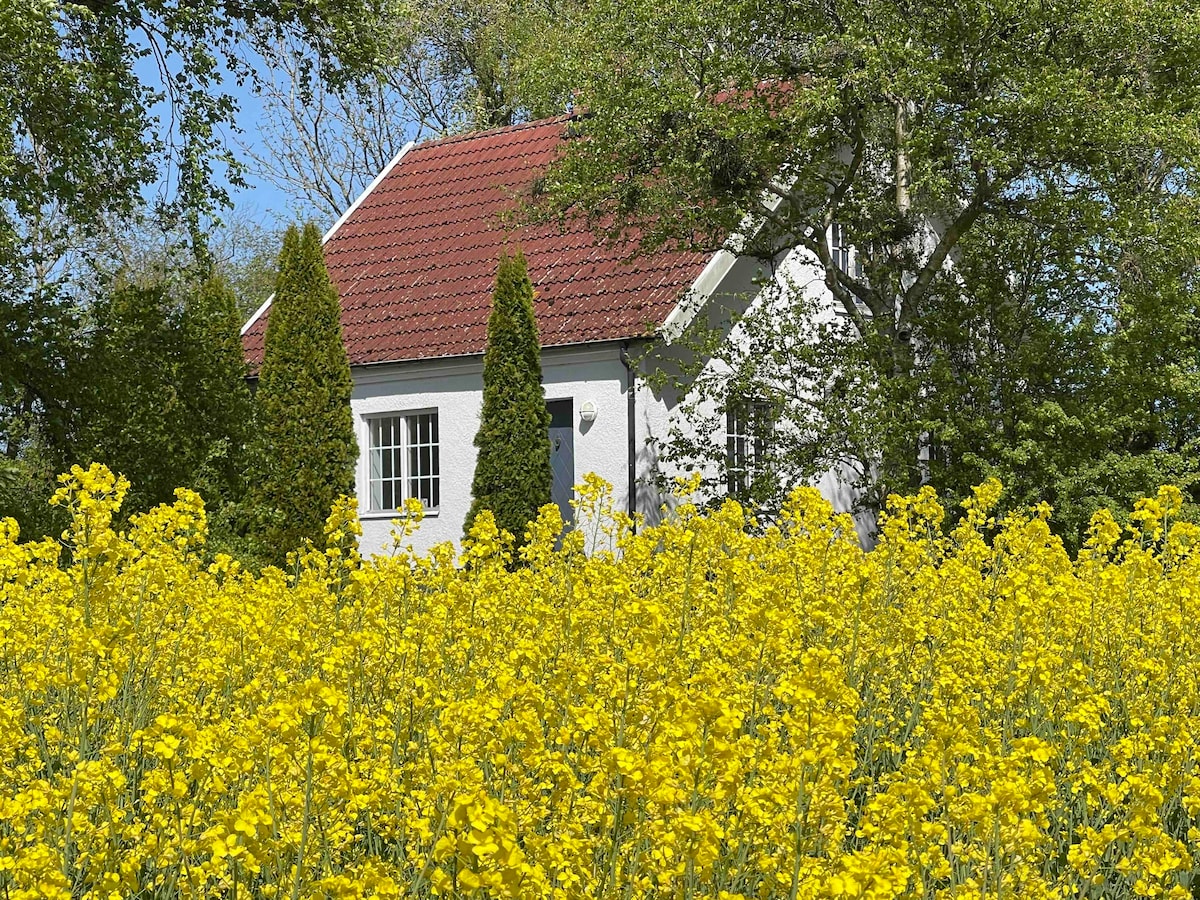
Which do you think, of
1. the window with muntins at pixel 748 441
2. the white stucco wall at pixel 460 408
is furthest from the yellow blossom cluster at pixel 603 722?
the white stucco wall at pixel 460 408

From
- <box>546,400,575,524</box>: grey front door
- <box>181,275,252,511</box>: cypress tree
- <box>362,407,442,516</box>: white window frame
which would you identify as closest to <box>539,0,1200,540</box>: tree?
<box>546,400,575,524</box>: grey front door

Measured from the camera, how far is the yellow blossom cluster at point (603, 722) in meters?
3.29

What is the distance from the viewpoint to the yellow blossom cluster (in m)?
3.29

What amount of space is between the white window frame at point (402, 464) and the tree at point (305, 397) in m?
1.18

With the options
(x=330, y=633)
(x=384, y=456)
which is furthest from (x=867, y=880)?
(x=384, y=456)

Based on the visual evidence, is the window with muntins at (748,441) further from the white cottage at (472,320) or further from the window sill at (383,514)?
the window sill at (383,514)

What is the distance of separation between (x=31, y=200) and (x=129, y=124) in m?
1.22

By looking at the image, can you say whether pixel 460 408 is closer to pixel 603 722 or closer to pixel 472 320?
pixel 472 320

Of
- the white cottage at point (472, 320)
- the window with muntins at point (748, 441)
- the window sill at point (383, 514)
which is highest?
the white cottage at point (472, 320)

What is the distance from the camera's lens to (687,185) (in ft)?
50.3

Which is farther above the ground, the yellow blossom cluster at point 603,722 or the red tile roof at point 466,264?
the red tile roof at point 466,264

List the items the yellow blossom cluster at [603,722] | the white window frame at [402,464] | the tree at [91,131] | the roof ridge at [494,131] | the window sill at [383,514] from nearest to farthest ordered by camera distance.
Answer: the yellow blossom cluster at [603,722] → the tree at [91,131] → the window sill at [383,514] → the white window frame at [402,464] → the roof ridge at [494,131]

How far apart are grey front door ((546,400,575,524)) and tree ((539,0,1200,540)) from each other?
2.95 meters

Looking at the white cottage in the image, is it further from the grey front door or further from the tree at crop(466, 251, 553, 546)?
the tree at crop(466, 251, 553, 546)
